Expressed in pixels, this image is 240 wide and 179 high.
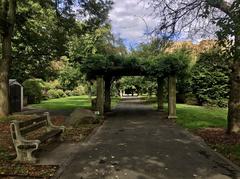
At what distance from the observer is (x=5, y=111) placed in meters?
21.1

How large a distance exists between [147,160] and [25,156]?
114 inches

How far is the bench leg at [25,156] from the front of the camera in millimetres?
8625

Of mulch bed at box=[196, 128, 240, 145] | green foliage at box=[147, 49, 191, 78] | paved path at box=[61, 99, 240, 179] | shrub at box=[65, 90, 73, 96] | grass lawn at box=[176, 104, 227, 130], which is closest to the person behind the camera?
paved path at box=[61, 99, 240, 179]

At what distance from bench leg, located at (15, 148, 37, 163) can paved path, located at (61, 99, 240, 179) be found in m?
0.91

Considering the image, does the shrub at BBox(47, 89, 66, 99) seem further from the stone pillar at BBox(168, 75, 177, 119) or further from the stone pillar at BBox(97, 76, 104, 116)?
the stone pillar at BBox(168, 75, 177, 119)

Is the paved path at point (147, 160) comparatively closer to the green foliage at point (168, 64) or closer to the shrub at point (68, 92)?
the green foliage at point (168, 64)

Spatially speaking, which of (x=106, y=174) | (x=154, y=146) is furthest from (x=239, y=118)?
(x=106, y=174)

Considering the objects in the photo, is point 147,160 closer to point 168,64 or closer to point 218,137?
point 218,137

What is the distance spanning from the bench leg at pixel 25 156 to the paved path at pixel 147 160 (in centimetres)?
91

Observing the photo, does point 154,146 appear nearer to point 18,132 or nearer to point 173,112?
point 18,132

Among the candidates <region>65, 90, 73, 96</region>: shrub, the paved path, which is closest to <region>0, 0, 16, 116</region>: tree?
the paved path

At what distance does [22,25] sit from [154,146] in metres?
17.2

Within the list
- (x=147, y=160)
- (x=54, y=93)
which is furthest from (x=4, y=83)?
(x=54, y=93)

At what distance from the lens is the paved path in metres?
7.75
